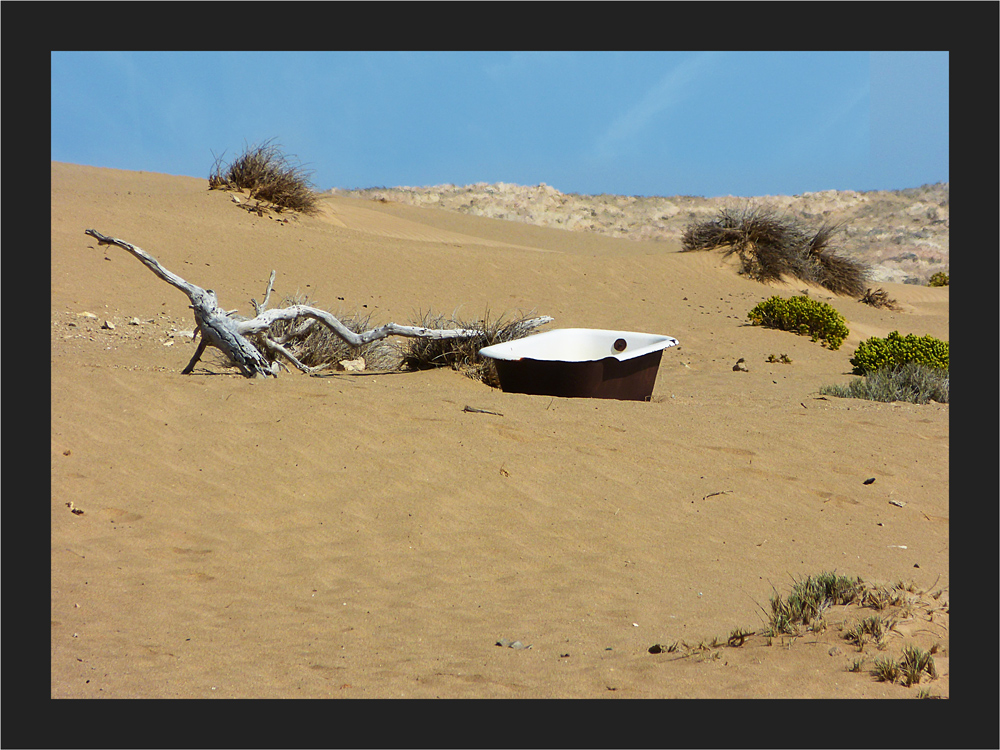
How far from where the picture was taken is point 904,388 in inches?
320

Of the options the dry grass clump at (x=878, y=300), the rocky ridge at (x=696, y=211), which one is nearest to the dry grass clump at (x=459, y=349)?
the dry grass clump at (x=878, y=300)

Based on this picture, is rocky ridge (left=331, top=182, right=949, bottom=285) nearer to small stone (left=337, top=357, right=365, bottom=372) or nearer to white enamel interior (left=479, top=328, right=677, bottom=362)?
white enamel interior (left=479, top=328, right=677, bottom=362)

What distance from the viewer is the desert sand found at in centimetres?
312

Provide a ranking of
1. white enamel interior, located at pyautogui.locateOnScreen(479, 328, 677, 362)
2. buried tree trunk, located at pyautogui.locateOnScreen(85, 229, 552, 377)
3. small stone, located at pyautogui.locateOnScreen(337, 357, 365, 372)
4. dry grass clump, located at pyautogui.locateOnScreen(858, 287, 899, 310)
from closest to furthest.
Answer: buried tree trunk, located at pyautogui.locateOnScreen(85, 229, 552, 377)
white enamel interior, located at pyautogui.locateOnScreen(479, 328, 677, 362)
small stone, located at pyautogui.locateOnScreen(337, 357, 365, 372)
dry grass clump, located at pyautogui.locateOnScreen(858, 287, 899, 310)

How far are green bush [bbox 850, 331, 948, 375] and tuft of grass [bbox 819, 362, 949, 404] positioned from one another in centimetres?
56

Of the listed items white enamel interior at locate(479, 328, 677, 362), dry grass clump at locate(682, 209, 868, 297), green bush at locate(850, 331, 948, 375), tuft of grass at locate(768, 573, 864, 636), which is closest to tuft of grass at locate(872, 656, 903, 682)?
tuft of grass at locate(768, 573, 864, 636)

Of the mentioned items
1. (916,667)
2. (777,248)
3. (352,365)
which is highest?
(777,248)

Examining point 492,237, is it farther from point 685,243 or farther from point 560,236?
point 685,243

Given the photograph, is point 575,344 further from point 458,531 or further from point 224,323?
point 458,531

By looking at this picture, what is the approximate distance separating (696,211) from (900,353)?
37.3 m

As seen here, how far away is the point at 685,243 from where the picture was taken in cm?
1834

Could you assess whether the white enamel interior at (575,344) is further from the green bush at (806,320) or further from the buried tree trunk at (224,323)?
the green bush at (806,320)

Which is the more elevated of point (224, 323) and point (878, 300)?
point (878, 300)

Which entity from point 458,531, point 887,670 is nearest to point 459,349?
point 458,531
